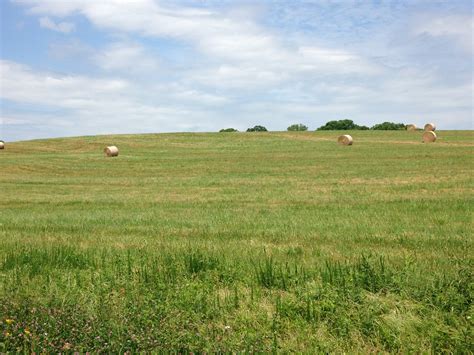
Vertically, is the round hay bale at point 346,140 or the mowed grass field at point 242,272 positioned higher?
the round hay bale at point 346,140

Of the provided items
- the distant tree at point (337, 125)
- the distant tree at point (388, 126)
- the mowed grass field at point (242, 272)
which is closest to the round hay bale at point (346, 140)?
the mowed grass field at point (242, 272)

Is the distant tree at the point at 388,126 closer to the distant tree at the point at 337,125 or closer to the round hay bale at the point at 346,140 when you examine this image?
the distant tree at the point at 337,125

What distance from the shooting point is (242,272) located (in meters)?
7.42

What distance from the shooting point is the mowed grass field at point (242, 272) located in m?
5.39

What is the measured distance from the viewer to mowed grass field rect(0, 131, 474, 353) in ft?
17.7

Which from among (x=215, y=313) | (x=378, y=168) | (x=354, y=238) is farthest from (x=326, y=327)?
(x=378, y=168)

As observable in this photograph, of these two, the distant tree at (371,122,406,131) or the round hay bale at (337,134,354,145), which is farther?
the distant tree at (371,122,406,131)

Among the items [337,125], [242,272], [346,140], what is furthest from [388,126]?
[242,272]

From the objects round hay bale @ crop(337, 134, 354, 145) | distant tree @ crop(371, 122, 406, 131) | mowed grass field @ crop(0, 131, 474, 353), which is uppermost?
distant tree @ crop(371, 122, 406, 131)

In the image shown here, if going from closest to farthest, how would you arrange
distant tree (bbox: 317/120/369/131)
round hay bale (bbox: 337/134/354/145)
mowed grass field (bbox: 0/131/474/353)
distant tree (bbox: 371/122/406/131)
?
mowed grass field (bbox: 0/131/474/353)
round hay bale (bbox: 337/134/354/145)
distant tree (bbox: 371/122/406/131)
distant tree (bbox: 317/120/369/131)

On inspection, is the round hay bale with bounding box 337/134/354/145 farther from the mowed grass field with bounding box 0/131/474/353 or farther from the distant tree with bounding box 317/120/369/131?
the distant tree with bounding box 317/120/369/131

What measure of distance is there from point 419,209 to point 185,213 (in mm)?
6622

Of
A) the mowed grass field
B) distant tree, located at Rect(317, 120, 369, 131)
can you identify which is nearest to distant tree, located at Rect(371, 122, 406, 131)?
distant tree, located at Rect(317, 120, 369, 131)

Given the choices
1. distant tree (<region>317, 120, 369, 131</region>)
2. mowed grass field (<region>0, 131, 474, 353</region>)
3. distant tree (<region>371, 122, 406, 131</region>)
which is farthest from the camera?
distant tree (<region>317, 120, 369, 131</region>)
